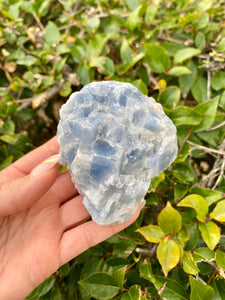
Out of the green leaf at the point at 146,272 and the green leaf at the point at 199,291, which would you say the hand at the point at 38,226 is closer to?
the green leaf at the point at 146,272

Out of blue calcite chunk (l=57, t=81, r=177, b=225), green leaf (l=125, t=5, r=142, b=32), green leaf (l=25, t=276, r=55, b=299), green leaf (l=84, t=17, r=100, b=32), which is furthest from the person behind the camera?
green leaf (l=84, t=17, r=100, b=32)

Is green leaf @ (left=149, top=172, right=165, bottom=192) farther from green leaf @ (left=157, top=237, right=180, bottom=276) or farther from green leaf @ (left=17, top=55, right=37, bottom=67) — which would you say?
green leaf @ (left=17, top=55, right=37, bottom=67)

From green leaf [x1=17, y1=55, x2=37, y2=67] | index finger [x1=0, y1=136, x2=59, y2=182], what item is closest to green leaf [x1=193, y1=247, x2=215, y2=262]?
index finger [x1=0, y1=136, x2=59, y2=182]

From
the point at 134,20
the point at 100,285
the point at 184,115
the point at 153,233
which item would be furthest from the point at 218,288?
the point at 134,20

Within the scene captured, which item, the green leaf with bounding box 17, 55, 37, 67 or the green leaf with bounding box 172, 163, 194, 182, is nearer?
→ the green leaf with bounding box 172, 163, 194, 182

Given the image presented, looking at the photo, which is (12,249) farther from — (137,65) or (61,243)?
(137,65)

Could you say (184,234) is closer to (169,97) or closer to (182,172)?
(182,172)
